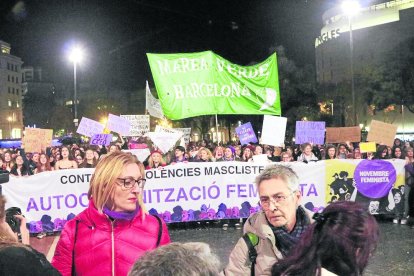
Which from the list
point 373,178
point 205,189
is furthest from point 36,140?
point 373,178

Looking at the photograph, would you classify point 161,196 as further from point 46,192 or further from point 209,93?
point 209,93

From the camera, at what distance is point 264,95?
12305 mm

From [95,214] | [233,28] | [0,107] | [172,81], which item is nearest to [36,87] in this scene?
[0,107]

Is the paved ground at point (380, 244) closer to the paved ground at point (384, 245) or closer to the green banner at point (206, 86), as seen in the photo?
the paved ground at point (384, 245)

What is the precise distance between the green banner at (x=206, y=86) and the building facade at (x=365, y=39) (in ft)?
169

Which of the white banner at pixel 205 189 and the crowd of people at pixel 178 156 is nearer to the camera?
the white banner at pixel 205 189

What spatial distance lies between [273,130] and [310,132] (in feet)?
5.66

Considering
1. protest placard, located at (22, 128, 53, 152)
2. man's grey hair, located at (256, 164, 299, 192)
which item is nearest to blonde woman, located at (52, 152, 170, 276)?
man's grey hair, located at (256, 164, 299, 192)

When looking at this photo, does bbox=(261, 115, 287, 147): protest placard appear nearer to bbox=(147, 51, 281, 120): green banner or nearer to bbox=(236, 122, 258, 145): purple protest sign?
bbox=(147, 51, 281, 120): green banner

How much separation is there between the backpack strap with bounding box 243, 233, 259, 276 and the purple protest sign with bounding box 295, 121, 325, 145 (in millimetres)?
10584

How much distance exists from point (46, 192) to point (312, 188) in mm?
5460

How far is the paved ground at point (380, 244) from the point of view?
6749 millimetres

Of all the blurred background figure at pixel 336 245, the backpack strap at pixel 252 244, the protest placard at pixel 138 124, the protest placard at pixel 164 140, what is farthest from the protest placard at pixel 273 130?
the blurred background figure at pixel 336 245

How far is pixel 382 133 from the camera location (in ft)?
38.5
